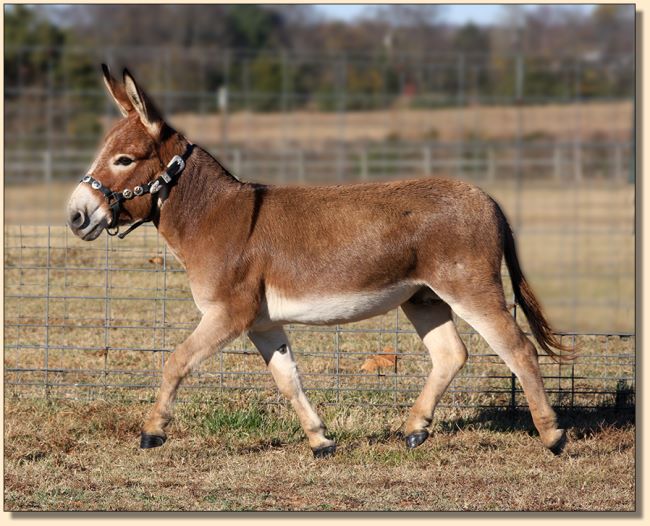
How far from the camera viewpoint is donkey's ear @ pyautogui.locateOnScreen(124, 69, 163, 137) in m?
6.08

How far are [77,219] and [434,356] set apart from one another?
8.34ft

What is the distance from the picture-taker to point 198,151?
6562 millimetres

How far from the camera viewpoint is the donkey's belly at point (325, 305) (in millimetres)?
6199

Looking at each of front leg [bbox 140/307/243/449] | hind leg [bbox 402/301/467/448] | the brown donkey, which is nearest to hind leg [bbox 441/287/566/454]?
the brown donkey

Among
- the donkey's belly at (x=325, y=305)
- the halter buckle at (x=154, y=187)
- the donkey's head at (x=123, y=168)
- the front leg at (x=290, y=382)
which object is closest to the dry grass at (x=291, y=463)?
the front leg at (x=290, y=382)

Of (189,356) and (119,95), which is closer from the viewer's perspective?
(189,356)

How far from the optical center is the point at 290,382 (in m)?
6.61

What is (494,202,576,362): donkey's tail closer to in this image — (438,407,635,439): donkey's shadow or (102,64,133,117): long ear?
(438,407,635,439): donkey's shadow

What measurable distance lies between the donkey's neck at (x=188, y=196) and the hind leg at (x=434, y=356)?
1.55m

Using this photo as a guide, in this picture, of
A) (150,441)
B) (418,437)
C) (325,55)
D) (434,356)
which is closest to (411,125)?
(325,55)

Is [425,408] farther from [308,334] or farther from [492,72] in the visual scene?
[492,72]

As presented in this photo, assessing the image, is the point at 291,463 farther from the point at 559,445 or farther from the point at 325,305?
the point at 559,445

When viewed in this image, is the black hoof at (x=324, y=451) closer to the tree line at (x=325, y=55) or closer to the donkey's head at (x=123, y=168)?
the donkey's head at (x=123, y=168)

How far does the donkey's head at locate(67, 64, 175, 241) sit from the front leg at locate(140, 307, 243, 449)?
0.86m
